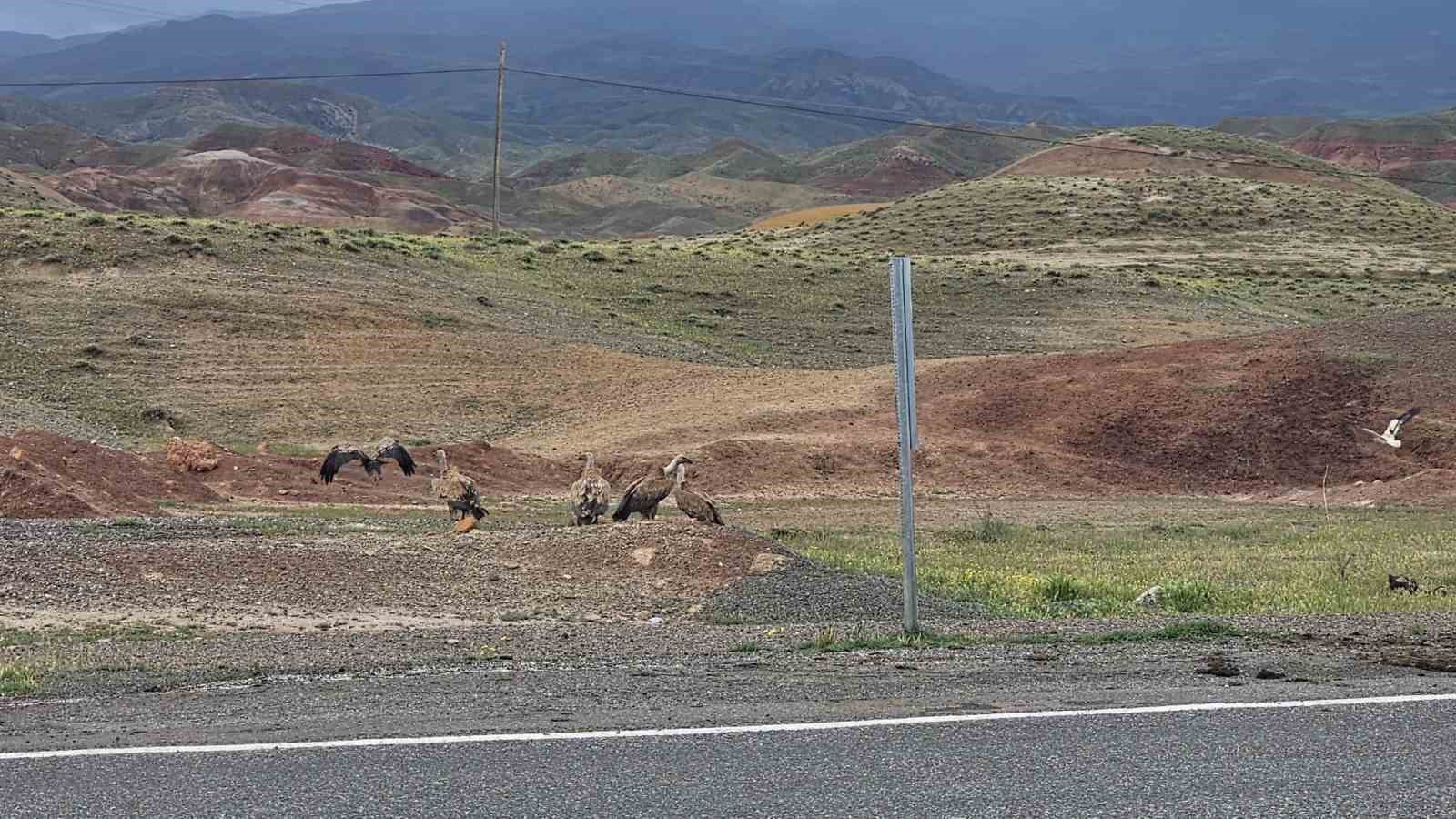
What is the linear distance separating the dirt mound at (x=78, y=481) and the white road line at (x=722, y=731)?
10.5 m

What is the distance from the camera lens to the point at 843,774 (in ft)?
22.1

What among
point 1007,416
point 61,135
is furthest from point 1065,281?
point 61,135

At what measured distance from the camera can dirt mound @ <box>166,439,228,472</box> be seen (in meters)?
21.7

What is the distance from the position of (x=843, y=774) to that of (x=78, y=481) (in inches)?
578

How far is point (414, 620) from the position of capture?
11.5 metres

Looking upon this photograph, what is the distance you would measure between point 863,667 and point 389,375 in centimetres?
2320

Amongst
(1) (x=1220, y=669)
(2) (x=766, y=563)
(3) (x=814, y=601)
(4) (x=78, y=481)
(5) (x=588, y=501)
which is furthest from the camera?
(4) (x=78, y=481)

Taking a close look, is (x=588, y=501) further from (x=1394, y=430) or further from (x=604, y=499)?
(x=1394, y=430)

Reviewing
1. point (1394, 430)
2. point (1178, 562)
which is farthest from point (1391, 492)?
point (1178, 562)

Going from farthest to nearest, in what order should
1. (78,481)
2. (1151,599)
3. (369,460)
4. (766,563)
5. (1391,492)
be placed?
(1391,492) → (369,460) → (78,481) → (766,563) → (1151,599)

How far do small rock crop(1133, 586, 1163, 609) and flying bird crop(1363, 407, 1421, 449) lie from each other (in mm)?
14812

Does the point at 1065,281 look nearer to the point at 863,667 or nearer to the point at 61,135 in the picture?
the point at 863,667

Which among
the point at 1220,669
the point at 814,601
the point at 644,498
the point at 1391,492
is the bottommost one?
the point at 1391,492

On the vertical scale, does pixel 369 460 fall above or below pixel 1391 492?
above
